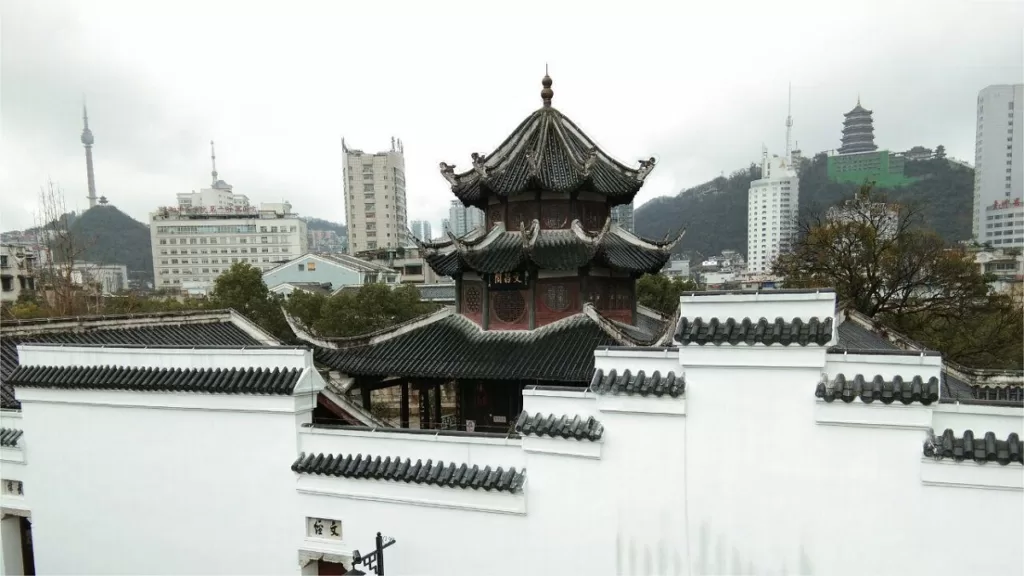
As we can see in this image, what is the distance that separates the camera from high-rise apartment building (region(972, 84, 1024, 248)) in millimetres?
68125

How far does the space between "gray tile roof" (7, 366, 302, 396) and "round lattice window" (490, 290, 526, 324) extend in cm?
590

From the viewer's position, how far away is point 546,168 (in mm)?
14344

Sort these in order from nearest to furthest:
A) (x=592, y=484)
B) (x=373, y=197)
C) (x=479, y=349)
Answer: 1. (x=592, y=484)
2. (x=479, y=349)
3. (x=373, y=197)

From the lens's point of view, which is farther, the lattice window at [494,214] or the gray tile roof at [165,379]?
the lattice window at [494,214]

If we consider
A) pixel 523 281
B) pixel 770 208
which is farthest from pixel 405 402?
pixel 770 208

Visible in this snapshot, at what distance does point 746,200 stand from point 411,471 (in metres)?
148

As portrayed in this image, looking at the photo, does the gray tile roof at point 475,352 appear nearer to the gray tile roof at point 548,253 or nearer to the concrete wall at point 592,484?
the gray tile roof at point 548,253

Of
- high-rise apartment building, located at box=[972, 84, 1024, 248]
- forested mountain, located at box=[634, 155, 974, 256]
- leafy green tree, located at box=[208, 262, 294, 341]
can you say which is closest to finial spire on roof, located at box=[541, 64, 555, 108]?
leafy green tree, located at box=[208, 262, 294, 341]

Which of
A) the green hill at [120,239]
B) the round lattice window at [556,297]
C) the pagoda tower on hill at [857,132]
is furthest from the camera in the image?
the pagoda tower on hill at [857,132]

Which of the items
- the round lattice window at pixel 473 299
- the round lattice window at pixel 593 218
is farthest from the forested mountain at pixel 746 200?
the round lattice window at pixel 473 299

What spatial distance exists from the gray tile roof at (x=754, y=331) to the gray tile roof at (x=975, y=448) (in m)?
1.95

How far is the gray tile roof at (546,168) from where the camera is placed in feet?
46.0

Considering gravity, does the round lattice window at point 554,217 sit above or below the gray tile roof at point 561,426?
above

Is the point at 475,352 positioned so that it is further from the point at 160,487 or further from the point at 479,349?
the point at 160,487
